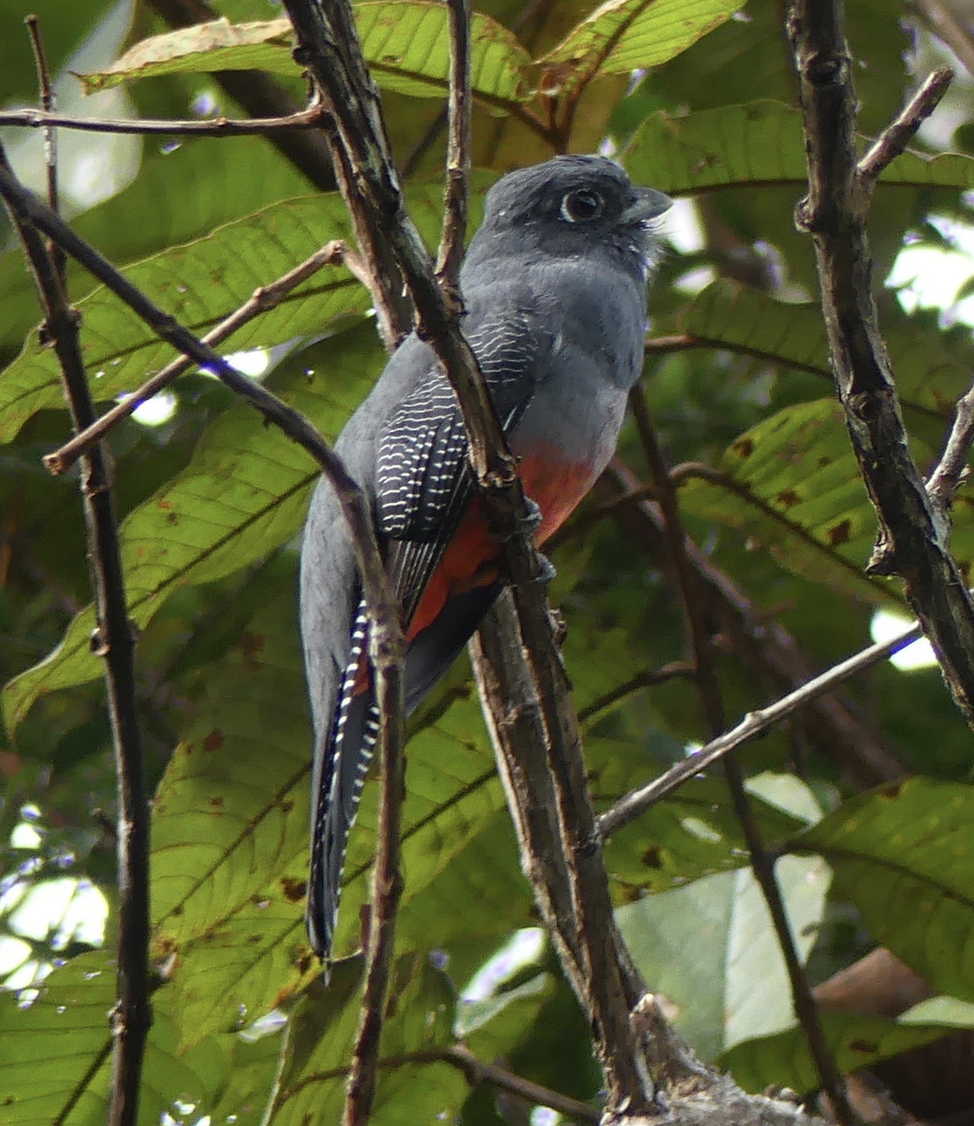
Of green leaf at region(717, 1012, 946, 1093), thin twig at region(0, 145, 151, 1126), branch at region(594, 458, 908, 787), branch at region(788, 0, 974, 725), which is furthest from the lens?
branch at region(594, 458, 908, 787)

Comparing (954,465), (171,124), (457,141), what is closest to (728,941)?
(954,465)

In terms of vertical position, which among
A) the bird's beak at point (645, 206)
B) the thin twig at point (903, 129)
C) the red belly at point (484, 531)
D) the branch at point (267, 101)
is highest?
the branch at point (267, 101)

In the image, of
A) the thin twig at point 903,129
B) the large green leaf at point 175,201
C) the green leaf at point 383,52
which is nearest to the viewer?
the thin twig at point 903,129

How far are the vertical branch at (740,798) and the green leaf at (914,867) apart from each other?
0.48ft

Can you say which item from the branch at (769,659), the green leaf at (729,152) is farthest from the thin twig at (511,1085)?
the green leaf at (729,152)

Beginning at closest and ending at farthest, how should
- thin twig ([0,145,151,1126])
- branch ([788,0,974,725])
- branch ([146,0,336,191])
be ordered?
1. branch ([788,0,974,725])
2. thin twig ([0,145,151,1126])
3. branch ([146,0,336,191])

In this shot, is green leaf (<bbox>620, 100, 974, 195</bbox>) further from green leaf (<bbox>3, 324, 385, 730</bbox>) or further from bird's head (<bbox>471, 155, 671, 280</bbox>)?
green leaf (<bbox>3, 324, 385, 730</bbox>)

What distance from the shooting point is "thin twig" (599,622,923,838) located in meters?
1.75

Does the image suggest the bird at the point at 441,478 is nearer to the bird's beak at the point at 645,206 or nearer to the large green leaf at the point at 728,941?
→ the bird's beak at the point at 645,206

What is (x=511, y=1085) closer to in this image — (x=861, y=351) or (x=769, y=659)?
(x=769, y=659)

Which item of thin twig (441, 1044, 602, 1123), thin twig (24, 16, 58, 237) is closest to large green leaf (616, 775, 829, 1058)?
thin twig (441, 1044, 602, 1123)

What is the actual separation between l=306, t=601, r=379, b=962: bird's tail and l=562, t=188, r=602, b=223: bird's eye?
1.11 metres

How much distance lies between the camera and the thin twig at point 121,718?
163 centimetres

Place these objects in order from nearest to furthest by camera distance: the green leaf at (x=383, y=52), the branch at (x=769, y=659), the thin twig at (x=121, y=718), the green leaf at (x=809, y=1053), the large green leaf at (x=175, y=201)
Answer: the thin twig at (x=121, y=718) → the green leaf at (x=383, y=52) → the green leaf at (x=809, y=1053) → the large green leaf at (x=175, y=201) → the branch at (x=769, y=659)
